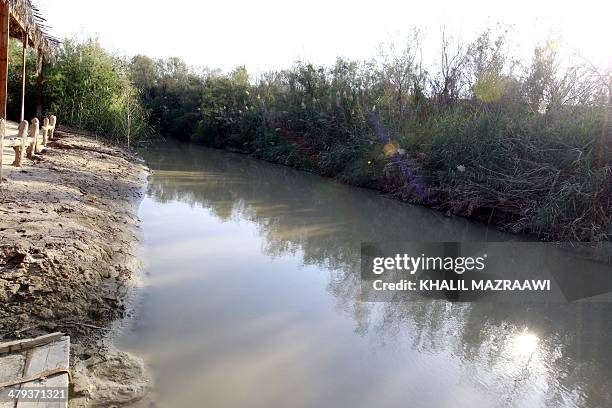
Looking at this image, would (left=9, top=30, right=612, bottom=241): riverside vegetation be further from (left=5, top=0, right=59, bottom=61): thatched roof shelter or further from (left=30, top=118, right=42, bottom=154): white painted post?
(left=30, top=118, right=42, bottom=154): white painted post

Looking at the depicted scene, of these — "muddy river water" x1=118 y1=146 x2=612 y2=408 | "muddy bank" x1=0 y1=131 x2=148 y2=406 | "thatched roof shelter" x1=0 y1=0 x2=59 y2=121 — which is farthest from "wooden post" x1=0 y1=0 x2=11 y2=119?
"muddy river water" x1=118 y1=146 x2=612 y2=408

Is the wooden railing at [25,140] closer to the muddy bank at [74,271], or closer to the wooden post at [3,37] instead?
the muddy bank at [74,271]

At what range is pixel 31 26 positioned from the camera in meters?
9.95

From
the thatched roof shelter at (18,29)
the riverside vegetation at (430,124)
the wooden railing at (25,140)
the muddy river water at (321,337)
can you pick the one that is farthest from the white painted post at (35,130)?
the riverside vegetation at (430,124)

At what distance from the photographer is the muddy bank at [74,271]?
364 cm

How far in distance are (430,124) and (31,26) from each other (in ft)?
32.3

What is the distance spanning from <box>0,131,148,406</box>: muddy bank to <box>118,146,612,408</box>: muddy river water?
244mm

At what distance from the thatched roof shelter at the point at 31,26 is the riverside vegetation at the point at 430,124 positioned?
5.87 meters

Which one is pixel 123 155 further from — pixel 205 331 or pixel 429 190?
pixel 205 331

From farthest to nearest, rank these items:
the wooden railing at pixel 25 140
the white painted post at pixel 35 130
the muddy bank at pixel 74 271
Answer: the white painted post at pixel 35 130, the wooden railing at pixel 25 140, the muddy bank at pixel 74 271

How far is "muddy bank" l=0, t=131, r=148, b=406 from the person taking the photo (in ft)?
11.9

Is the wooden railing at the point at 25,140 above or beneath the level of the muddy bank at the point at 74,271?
above

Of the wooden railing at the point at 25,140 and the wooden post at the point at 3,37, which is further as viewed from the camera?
the wooden post at the point at 3,37

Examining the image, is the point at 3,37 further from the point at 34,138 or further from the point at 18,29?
the point at 18,29
